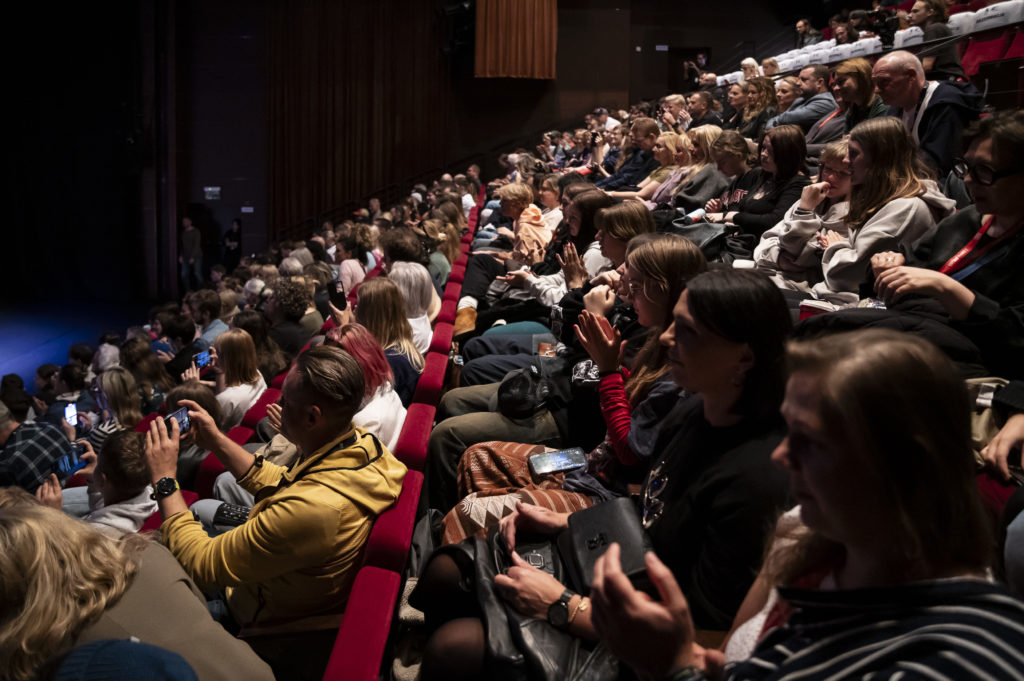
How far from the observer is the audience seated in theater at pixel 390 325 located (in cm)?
299

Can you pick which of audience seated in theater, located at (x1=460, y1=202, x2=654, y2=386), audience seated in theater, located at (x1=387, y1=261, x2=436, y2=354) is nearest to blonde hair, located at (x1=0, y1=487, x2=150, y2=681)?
audience seated in theater, located at (x1=460, y1=202, x2=654, y2=386)

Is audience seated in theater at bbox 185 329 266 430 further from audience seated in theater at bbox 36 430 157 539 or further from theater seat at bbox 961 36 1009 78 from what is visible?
theater seat at bbox 961 36 1009 78

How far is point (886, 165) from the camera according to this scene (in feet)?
7.86

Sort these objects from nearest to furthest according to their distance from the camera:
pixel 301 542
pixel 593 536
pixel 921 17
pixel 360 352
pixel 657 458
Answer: pixel 593 536
pixel 657 458
pixel 301 542
pixel 360 352
pixel 921 17

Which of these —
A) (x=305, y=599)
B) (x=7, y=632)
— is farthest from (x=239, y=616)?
(x=7, y=632)

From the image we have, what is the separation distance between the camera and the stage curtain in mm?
13164

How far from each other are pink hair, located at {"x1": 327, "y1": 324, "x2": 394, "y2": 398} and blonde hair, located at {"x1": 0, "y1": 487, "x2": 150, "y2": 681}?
114 centimetres

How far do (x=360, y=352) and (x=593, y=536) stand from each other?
1206 millimetres

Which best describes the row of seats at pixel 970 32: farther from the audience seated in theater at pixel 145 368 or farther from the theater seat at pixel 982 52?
the audience seated in theater at pixel 145 368

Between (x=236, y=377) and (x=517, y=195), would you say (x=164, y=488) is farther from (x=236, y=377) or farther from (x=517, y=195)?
(x=517, y=195)

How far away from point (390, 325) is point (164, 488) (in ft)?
4.42

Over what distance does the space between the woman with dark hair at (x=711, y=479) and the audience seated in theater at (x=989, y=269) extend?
1.91 ft

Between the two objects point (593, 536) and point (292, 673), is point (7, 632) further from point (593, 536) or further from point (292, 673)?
point (593, 536)

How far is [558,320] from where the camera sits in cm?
A: 327
